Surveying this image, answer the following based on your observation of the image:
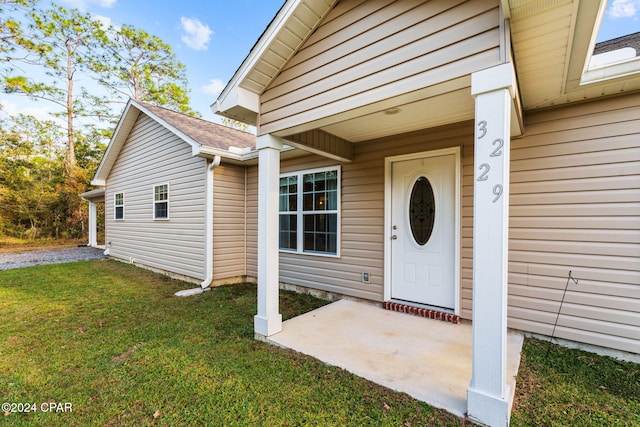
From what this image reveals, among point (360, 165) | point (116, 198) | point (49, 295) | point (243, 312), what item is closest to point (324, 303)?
point (243, 312)

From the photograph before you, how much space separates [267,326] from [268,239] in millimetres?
947

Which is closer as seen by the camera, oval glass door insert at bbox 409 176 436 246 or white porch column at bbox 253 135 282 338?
white porch column at bbox 253 135 282 338

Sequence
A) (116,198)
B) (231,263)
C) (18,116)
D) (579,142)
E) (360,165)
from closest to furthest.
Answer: (579,142)
(360,165)
(231,263)
(116,198)
(18,116)

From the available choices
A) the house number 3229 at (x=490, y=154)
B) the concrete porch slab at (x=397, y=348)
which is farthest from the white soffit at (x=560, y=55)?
the concrete porch slab at (x=397, y=348)

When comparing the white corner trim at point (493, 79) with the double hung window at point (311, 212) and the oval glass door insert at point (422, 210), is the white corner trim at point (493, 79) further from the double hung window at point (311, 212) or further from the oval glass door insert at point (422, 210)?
the double hung window at point (311, 212)

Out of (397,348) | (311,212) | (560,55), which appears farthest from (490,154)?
(311,212)

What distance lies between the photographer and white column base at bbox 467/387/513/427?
1778 millimetres

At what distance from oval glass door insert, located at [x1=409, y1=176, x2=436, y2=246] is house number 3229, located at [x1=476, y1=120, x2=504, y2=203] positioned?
1.96 meters

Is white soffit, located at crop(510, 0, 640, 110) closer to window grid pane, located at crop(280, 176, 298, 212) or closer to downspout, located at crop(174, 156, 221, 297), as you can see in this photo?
window grid pane, located at crop(280, 176, 298, 212)

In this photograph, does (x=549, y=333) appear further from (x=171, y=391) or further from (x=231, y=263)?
(x=231, y=263)

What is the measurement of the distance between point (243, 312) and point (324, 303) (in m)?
1.24

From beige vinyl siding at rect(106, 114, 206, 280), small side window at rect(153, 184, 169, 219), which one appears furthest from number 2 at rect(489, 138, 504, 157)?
small side window at rect(153, 184, 169, 219)

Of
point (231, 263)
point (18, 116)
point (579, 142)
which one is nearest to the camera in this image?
point (579, 142)

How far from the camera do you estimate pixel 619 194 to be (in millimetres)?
2668
